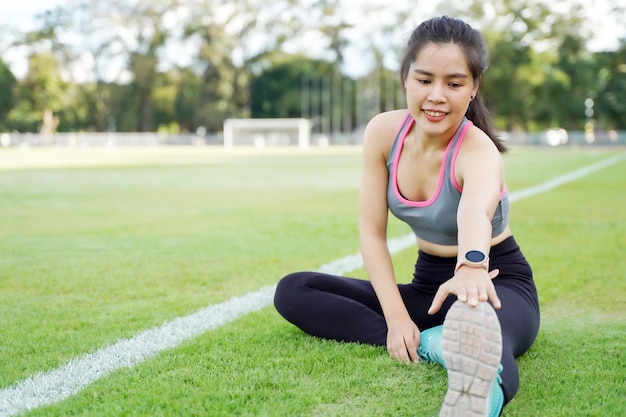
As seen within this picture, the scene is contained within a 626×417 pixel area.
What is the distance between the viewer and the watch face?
226cm

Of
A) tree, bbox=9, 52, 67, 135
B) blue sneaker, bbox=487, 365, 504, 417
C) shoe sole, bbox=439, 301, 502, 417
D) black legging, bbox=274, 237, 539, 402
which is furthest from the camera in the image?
tree, bbox=9, 52, 67, 135

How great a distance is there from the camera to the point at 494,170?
2641 millimetres

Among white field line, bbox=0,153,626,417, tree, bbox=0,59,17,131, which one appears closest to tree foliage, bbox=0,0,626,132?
tree, bbox=0,59,17,131

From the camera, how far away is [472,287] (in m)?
2.10

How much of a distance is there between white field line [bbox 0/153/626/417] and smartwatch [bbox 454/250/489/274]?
127cm

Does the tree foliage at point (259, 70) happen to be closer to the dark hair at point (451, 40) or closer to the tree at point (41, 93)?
the tree at point (41, 93)

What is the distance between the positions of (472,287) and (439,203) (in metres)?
0.75

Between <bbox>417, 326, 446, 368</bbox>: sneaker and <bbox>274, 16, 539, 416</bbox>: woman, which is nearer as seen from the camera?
<bbox>274, 16, 539, 416</bbox>: woman

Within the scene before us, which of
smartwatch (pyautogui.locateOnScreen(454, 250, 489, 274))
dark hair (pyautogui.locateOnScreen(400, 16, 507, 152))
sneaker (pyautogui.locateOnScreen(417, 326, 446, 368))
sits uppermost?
dark hair (pyautogui.locateOnScreen(400, 16, 507, 152))

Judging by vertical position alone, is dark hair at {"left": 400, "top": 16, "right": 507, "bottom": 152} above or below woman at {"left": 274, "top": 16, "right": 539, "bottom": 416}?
above

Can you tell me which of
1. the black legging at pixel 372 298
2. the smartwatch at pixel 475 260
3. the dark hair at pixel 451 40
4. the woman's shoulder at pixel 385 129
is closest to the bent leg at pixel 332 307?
the black legging at pixel 372 298

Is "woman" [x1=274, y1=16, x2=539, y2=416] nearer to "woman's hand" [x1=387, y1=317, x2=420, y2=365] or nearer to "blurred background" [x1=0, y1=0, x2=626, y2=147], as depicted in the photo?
"woman's hand" [x1=387, y1=317, x2=420, y2=365]

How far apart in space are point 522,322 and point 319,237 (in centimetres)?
415

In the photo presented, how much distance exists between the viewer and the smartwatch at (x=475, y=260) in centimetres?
223
